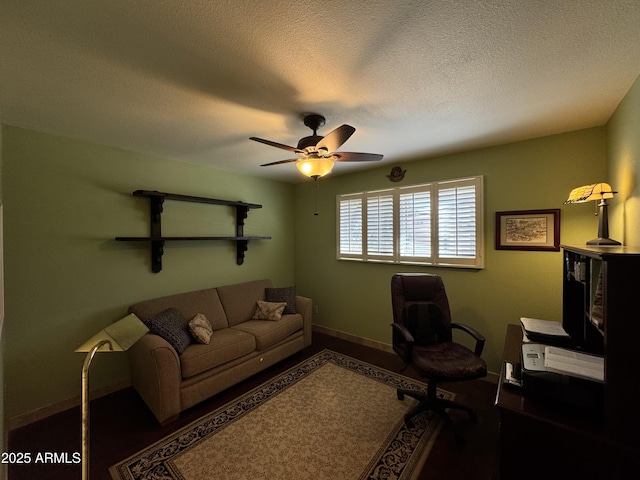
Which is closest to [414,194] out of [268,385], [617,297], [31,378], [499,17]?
[499,17]

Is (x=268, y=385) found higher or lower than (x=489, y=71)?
lower

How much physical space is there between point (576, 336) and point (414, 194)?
6.61ft

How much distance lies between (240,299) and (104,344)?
237 centimetres

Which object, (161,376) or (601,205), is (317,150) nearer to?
(601,205)

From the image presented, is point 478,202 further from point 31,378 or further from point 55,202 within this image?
point 31,378

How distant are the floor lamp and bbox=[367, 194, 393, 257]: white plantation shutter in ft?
9.61

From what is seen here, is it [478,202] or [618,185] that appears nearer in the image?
[618,185]

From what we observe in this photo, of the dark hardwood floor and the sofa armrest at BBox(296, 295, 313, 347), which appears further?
the sofa armrest at BBox(296, 295, 313, 347)

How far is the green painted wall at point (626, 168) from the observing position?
1.56 meters

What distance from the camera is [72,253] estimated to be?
2375 millimetres

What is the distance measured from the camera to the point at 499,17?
43.6 inches

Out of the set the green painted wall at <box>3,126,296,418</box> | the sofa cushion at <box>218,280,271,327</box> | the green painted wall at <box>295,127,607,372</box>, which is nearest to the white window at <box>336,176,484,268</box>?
the green painted wall at <box>295,127,607,372</box>

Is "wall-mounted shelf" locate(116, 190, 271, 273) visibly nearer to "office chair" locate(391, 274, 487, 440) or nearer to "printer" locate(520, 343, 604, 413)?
"office chair" locate(391, 274, 487, 440)

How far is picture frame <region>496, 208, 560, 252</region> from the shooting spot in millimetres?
2410
